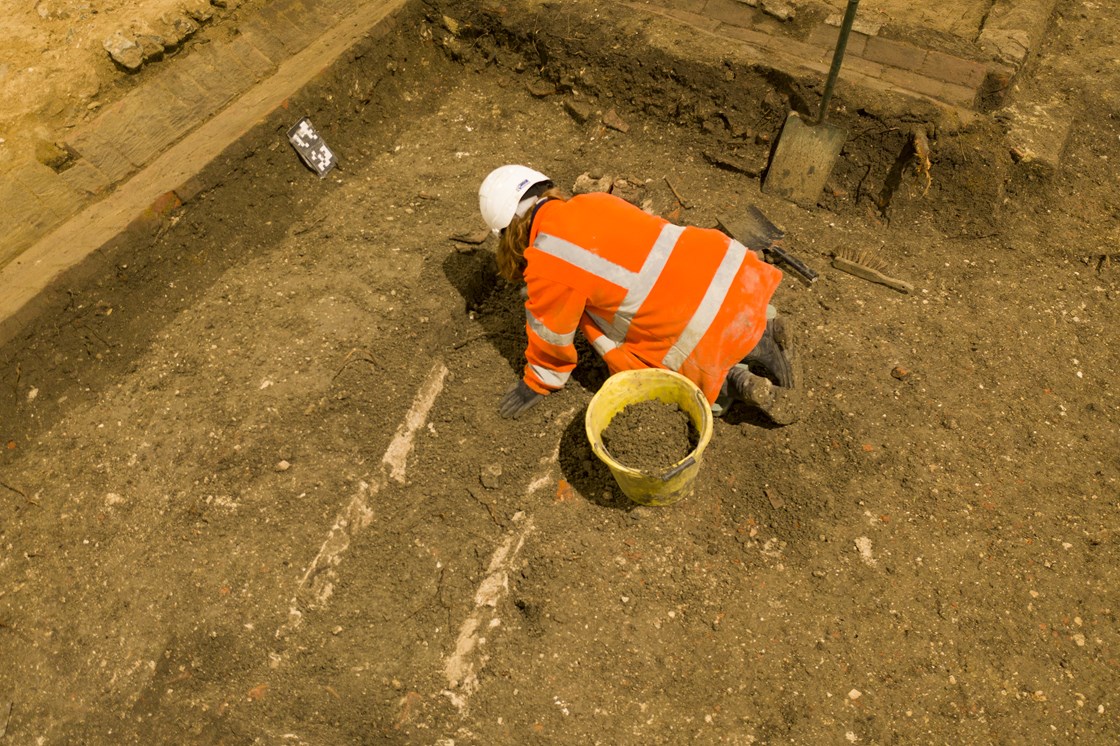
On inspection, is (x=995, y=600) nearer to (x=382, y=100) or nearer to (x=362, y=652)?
(x=362, y=652)

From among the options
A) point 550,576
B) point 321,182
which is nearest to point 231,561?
point 550,576

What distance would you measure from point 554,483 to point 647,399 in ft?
2.24

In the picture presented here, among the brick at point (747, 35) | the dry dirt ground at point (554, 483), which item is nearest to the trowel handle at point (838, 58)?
the dry dirt ground at point (554, 483)

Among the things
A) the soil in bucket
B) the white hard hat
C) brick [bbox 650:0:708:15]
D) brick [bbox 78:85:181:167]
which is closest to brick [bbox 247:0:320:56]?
brick [bbox 78:85:181:167]

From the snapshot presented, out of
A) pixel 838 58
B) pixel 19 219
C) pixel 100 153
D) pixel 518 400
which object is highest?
pixel 838 58

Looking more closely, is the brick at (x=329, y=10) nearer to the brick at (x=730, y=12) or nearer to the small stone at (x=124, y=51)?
the small stone at (x=124, y=51)

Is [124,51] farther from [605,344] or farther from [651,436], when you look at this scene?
[651,436]

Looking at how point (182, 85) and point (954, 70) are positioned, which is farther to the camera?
point (182, 85)

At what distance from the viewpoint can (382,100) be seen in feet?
17.5

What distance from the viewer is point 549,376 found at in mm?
3605

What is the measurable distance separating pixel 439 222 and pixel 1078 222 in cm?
415

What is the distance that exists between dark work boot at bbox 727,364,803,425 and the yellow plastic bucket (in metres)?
0.35

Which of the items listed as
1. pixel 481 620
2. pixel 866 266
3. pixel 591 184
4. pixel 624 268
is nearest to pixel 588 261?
pixel 624 268

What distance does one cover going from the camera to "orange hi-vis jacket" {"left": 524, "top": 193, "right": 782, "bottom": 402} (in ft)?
10.2
